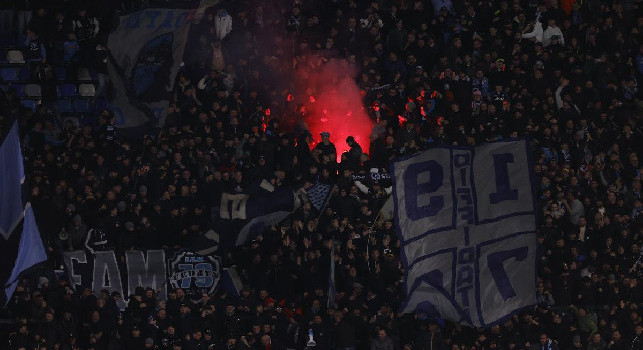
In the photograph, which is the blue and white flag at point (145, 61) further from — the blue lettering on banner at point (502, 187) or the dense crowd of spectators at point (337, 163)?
the blue lettering on banner at point (502, 187)

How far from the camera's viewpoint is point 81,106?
2194 cm

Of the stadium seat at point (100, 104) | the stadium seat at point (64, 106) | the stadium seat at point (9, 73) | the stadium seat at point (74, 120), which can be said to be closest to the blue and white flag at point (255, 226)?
the stadium seat at point (74, 120)

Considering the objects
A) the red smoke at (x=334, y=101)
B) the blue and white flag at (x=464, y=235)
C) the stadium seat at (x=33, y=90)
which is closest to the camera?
the blue and white flag at (x=464, y=235)

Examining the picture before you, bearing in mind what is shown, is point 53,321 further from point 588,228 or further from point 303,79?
point 588,228

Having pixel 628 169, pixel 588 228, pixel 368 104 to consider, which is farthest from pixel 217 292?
pixel 628 169

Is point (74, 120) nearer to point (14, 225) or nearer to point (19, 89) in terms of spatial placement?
point (19, 89)

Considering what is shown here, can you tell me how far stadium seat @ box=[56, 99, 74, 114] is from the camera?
2186 centimetres

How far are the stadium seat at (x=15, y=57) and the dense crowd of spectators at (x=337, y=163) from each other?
198 millimetres

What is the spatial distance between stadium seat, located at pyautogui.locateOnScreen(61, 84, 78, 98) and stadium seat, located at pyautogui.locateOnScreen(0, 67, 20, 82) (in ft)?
2.54

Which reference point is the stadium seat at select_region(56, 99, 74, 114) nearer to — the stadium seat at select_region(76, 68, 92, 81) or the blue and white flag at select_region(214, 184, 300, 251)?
the stadium seat at select_region(76, 68, 92, 81)

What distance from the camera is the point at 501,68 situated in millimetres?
23703

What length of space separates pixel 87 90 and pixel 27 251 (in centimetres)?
1029

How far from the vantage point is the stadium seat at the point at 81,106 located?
2191 centimetres

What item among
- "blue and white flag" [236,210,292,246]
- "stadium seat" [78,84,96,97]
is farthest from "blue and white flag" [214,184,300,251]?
"stadium seat" [78,84,96,97]
